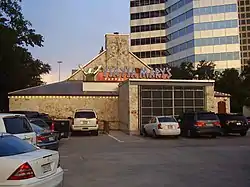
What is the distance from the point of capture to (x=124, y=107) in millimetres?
33781

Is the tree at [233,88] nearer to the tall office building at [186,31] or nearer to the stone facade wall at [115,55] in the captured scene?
the stone facade wall at [115,55]

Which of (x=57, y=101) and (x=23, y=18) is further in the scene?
(x=57, y=101)

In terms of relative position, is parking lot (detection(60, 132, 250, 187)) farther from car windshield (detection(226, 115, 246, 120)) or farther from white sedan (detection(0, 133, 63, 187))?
car windshield (detection(226, 115, 246, 120))

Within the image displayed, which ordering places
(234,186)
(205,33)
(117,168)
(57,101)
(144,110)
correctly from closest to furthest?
(234,186), (117,168), (144,110), (57,101), (205,33)

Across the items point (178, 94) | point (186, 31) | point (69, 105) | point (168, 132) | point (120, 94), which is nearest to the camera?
point (168, 132)

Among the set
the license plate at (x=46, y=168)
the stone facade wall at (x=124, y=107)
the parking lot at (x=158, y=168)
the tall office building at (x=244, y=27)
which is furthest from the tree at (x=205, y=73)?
the license plate at (x=46, y=168)

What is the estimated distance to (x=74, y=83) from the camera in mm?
41906

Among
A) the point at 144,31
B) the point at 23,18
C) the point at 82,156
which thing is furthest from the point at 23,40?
the point at 144,31

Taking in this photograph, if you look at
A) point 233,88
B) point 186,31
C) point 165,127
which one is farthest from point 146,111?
point 186,31

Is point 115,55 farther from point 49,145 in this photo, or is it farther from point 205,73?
point 49,145

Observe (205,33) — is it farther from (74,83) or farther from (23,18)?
(23,18)

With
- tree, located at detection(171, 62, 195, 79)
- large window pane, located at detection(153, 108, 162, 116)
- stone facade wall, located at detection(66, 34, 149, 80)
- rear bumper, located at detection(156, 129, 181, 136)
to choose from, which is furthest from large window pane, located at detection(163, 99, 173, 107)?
tree, located at detection(171, 62, 195, 79)

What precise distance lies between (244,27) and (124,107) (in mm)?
91827

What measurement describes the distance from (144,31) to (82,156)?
272 ft
